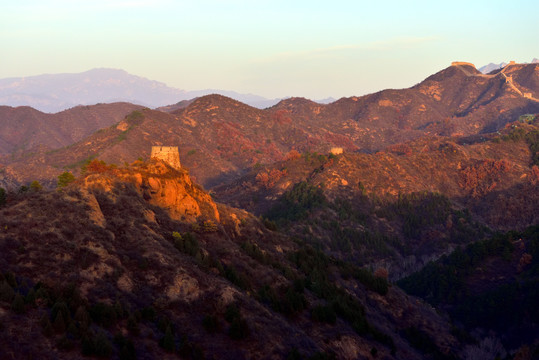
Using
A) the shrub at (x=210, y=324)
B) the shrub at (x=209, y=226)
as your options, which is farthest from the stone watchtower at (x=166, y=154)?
the shrub at (x=210, y=324)

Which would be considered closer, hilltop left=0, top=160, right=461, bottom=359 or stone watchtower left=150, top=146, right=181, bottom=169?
hilltop left=0, top=160, right=461, bottom=359

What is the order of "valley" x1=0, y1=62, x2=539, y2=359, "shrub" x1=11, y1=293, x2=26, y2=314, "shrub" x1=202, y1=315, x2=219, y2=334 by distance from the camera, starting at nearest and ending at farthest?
"shrub" x1=11, y1=293, x2=26, y2=314, "valley" x1=0, y1=62, x2=539, y2=359, "shrub" x1=202, y1=315, x2=219, y2=334

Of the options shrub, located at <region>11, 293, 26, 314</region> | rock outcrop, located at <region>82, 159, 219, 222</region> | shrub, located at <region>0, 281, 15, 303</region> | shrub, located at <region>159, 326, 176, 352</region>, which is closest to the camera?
shrub, located at <region>11, 293, 26, 314</region>

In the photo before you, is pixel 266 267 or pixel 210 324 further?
pixel 266 267

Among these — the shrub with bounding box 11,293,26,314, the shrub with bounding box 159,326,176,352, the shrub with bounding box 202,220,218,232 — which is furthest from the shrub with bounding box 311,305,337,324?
the shrub with bounding box 11,293,26,314

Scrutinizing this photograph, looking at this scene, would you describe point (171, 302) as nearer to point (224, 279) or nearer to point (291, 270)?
point (224, 279)

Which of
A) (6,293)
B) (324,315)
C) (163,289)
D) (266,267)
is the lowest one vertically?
(324,315)

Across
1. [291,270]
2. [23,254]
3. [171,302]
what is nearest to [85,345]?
[171,302]

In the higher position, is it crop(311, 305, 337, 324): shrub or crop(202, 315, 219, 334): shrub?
crop(202, 315, 219, 334): shrub

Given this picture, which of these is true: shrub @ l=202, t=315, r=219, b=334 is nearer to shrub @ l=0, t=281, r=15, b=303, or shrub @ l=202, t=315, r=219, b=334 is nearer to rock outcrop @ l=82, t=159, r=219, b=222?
shrub @ l=0, t=281, r=15, b=303

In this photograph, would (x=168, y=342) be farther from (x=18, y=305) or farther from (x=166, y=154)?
(x=166, y=154)

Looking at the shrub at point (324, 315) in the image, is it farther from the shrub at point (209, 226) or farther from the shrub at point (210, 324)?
the shrub at point (209, 226)

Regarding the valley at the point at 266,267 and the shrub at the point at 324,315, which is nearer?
the valley at the point at 266,267

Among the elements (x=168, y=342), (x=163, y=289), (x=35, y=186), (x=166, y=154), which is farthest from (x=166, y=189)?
(x=168, y=342)
